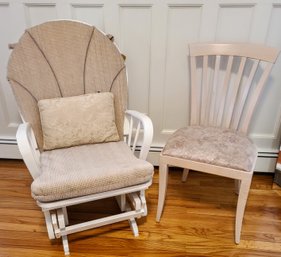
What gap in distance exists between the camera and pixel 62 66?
55.7 inches

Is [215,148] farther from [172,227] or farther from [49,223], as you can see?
[49,223]

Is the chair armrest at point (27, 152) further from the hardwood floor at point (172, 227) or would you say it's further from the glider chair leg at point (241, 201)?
the glider chair leg at point (241, 201)

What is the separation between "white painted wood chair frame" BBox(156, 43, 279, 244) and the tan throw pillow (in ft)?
1.20

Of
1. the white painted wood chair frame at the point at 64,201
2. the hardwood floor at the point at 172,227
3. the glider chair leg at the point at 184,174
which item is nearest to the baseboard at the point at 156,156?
the hardwood floor at the point at 172,227

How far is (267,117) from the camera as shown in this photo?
1716mm

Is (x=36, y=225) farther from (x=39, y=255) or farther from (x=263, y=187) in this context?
(x=263, y=187)

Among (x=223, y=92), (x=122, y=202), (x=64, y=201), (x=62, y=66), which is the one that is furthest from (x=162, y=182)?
(x=62, y=66)

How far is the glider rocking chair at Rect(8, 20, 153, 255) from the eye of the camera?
1183mm

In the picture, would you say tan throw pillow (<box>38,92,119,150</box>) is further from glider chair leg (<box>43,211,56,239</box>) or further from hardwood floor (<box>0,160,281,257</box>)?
hardwood floor (<box>0,160,281,257</box>)

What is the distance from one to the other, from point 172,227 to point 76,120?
0.77 metres

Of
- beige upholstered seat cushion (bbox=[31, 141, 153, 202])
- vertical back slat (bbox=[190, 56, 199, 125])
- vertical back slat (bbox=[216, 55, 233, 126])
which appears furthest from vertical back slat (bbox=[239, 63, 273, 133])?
beige upholstered seat cushion (bbox=[31, 141, 153, 202])

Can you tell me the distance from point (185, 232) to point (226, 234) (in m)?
0.21

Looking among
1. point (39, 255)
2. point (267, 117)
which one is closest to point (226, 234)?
point (267, 117)

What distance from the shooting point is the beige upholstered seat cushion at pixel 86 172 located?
1069mm
